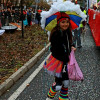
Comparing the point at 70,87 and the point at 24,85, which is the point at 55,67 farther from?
the point at 24,85

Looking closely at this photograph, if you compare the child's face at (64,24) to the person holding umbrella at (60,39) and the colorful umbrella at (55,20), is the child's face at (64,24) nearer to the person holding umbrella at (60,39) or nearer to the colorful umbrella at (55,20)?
the person holding umbrella at (60,39)

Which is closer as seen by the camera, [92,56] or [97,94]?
[97,94]

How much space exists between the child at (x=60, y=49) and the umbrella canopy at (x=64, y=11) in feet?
0.37

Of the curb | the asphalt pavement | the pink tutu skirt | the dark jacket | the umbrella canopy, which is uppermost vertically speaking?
the umbrella canopy

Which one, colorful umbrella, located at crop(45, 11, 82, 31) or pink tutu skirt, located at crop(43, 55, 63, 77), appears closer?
pink tutu skirt, located at crop(43, 55, 63, 77)

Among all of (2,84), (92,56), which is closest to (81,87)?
(2,84)

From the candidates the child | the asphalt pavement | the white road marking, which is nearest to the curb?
the asphalt pavement

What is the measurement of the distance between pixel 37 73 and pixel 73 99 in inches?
74.0

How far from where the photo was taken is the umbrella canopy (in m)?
3.29

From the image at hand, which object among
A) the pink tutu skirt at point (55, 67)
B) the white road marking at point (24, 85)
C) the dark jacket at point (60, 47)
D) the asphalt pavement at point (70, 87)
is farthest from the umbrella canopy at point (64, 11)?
the white road marking at point (24, 85)

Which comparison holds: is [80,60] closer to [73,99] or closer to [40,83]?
[40,83]

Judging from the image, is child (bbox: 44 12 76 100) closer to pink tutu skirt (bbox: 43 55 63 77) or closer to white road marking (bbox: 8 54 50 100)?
pink tutu skirt (bbox: 43 55 63 77)

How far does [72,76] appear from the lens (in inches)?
131

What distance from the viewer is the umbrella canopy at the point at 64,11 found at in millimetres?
3288
